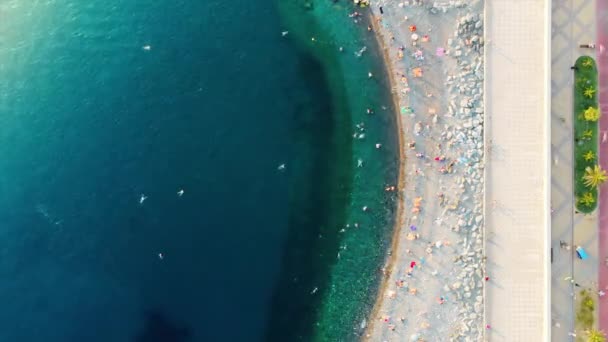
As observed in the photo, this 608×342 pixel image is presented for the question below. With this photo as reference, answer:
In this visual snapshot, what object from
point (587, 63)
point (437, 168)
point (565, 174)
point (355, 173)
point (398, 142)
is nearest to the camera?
point (587, 63)

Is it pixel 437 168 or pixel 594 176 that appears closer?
pixel 594 176

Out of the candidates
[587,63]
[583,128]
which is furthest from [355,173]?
[587,63]

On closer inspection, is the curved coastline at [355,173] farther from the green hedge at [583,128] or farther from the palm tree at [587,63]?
the palm tree at [587,63]

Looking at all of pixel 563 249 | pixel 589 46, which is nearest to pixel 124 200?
pixel 563 249

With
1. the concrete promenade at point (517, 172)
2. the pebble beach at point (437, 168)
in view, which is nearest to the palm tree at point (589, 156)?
the concrete promenade at point (517, 172)

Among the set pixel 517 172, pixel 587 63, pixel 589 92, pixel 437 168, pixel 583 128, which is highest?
pixel 587 63

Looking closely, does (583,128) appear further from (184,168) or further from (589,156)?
(184,168)

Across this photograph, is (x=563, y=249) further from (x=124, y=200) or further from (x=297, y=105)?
(x=124, y=200)

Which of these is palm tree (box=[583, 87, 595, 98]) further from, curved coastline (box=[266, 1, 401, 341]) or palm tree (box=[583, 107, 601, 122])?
curved coastline (box=[266, 1, 401, 341])
